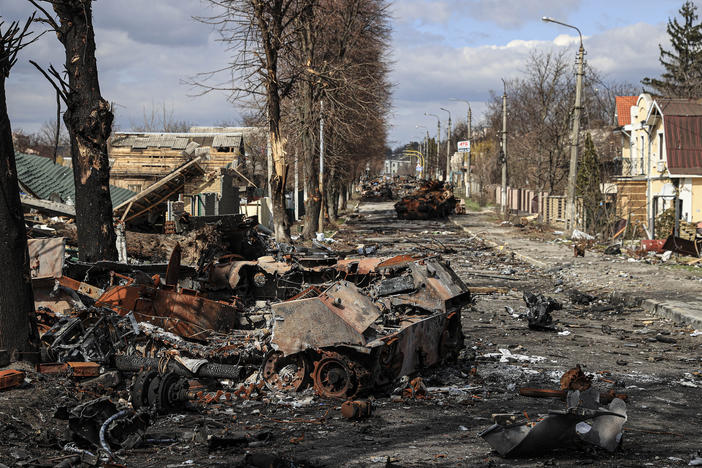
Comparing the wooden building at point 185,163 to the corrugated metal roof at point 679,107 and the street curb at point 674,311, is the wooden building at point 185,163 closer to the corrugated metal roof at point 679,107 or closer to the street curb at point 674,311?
the street curb at point 674,311

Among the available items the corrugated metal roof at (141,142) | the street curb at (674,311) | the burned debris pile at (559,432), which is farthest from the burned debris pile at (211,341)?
the corrugated metal roof at (141,142)

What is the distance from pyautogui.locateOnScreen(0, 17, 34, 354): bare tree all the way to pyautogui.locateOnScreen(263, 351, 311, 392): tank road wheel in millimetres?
2857

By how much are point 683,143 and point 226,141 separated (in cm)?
3453

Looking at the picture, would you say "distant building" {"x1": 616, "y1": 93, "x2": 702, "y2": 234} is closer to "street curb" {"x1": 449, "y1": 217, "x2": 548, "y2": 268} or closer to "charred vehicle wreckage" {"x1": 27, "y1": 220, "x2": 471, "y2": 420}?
"street curb" {"x1": 449, "y1": 217, "x2": 548, "y2": 268}

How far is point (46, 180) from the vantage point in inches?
1003

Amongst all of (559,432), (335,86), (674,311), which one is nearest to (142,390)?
(559,432)

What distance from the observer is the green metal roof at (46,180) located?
2461 centimetres

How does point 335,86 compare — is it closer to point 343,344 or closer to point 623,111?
point 343,344

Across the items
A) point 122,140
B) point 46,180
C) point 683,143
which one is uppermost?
point 122,140

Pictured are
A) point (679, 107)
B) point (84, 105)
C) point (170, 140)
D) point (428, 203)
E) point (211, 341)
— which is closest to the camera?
point (211, 341)

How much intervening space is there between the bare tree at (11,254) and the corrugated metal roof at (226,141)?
159ft

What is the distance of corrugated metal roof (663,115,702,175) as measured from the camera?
34688 mm

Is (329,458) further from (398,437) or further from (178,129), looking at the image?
(178,129)

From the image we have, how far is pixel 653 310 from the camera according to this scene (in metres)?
15.5
